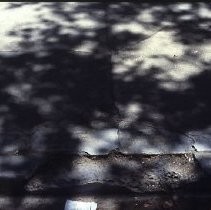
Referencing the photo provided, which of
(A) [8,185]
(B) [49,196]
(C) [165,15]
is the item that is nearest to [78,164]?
(B) [49,196]

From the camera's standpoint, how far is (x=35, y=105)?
3.95m

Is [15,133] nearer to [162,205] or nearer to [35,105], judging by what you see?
[35,105]

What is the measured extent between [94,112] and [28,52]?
1.32 metres

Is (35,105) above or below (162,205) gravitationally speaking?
above

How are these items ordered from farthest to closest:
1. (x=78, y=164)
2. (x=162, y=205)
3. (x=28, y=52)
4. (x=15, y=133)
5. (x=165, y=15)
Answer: (x=165, y=15), (x=28, y=52), (x=15, y=133), (x=78, y=164), (x=162, y=205)

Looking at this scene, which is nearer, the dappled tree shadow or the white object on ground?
the white object on ground

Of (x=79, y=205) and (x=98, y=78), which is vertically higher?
(x=98, y=78)

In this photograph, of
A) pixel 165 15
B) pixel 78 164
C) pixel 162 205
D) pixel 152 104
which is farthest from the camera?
pixel 165 15

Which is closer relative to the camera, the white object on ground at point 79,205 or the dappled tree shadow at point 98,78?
the white object on ground at point 79,205

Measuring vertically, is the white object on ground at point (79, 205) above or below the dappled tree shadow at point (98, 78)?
below

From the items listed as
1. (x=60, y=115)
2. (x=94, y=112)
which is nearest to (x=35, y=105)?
(x=60, y=115)

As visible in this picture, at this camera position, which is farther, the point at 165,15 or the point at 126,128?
the point at 165,15

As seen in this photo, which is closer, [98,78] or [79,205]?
[79,205]

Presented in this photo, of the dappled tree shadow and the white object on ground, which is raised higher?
A: the dappled tree shadow
